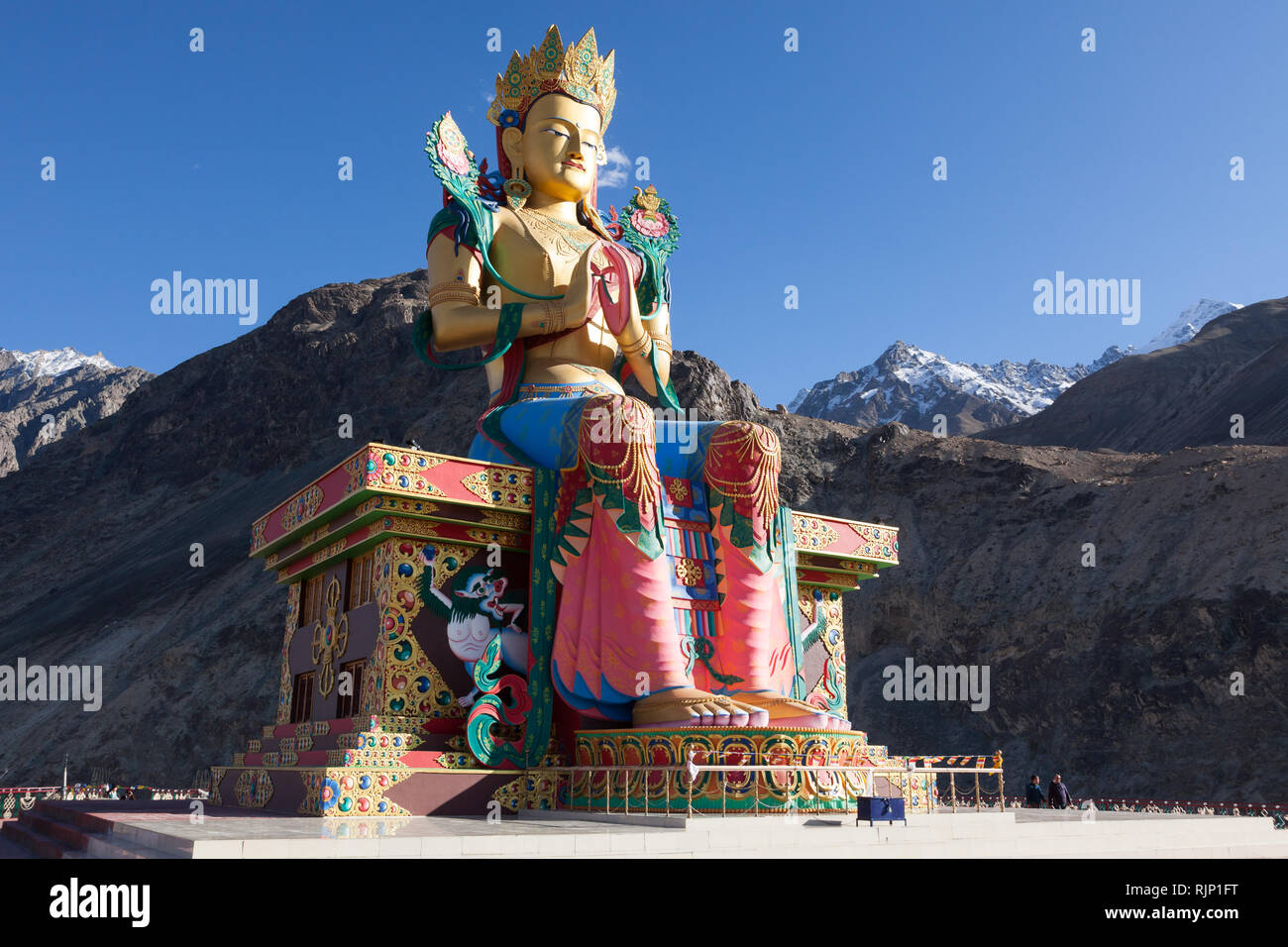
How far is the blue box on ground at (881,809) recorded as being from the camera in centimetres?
715

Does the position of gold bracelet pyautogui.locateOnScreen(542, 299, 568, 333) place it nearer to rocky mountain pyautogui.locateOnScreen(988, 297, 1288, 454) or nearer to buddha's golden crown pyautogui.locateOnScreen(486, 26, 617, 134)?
buddha's golden crown pyautogui.locateOnScreen(486, 26, 617, 134)

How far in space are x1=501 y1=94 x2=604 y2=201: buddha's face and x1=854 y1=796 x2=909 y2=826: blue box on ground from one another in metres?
7.68

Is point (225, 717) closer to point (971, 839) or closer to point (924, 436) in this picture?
point (924, 436)

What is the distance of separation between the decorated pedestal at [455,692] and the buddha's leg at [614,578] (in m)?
0.36

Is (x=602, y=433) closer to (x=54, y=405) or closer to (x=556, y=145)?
(x=556, y=145)

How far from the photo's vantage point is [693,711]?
8.23 metres

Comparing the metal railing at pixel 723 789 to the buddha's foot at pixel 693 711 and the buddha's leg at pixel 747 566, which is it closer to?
the buddha's foot at pixel 693 711

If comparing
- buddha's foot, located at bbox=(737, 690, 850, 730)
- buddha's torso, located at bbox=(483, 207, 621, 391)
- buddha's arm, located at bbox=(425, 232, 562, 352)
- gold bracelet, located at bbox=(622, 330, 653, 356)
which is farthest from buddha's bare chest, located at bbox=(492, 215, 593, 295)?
buddha's foot, located at bbox=(737, 690, 850, 730)

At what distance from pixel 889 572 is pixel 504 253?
2629 centimetres

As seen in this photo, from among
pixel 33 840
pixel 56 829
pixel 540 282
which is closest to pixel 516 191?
pixel 540 282

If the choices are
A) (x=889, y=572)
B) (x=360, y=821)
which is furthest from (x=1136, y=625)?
(x=360, y=821)

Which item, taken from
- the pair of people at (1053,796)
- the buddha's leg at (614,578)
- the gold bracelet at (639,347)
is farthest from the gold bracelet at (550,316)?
the pair of people at (1053,796)

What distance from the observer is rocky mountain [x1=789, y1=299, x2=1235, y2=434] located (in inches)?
4373
